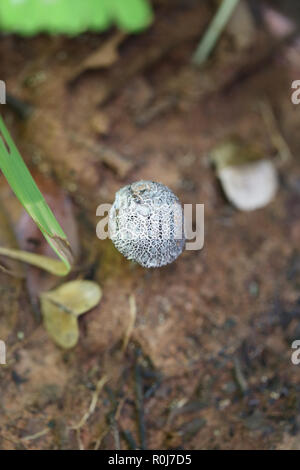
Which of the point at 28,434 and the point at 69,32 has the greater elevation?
the point at 69,32

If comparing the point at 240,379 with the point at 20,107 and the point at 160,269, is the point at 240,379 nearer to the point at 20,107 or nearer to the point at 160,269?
the point at 160,269

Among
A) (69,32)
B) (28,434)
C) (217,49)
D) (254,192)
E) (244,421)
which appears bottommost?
(244,421)

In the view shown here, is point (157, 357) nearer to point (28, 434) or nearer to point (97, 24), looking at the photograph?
point (28, 434)

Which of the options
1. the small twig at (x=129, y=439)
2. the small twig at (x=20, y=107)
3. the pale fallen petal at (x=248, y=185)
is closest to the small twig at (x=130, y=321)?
the small twig at (x=129, y=439)

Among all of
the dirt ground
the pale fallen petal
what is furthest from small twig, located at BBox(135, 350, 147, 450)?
the pale fallen petal

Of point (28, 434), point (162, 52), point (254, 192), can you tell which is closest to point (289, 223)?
point (254, 192)

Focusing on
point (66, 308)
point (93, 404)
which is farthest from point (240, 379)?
point (66, 308)
